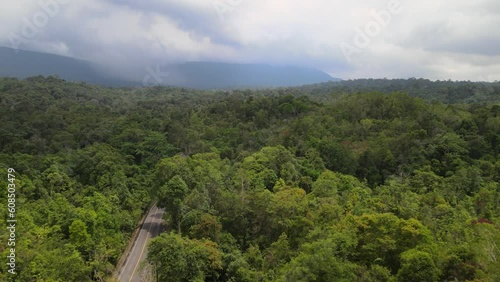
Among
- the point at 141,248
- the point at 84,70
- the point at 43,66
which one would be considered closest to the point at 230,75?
the point at 84,70

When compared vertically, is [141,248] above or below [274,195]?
below

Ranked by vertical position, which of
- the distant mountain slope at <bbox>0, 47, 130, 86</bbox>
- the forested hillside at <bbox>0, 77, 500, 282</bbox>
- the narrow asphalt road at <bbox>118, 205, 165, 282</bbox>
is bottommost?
the narrow asphalt road at <bbox>118, 205, 165, 282</bbox>

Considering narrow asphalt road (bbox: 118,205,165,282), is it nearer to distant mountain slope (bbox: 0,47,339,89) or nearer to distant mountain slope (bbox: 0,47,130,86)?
distant mountain slope (bbox: 0,47,339,89)

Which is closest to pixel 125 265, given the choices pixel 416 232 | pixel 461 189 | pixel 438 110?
pixel 416 232

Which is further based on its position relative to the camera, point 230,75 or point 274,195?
point 230,75

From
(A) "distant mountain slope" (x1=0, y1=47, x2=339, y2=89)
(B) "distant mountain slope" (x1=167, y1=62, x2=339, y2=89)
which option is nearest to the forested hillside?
(B) "distant mountain slope" (x1=167, y1=62, x2=339, y2=89)

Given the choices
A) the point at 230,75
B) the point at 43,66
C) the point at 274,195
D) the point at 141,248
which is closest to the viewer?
the point at 274,195

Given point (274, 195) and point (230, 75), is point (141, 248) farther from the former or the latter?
point (230, 75)

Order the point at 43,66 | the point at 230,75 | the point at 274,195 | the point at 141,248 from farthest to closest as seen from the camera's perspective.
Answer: the point at 43,66
the point at 230,75
the point at 141,248
the point at 274,195

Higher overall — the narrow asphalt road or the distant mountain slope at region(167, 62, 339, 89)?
the distant mountain slope at region(167, 62, 339, 89)
